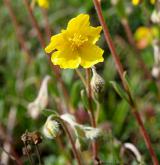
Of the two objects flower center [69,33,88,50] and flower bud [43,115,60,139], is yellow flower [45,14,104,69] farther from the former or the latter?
flower bud [43,115,60,139]

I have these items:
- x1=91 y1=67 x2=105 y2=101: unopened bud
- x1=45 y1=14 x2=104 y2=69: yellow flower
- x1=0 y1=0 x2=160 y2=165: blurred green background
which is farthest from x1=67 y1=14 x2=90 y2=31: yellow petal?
x1=0 y1=0 x2=160 y2=165: blurred green background

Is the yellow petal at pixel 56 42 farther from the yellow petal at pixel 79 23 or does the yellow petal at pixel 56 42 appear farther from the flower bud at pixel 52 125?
the flower bud at pixel 52 125

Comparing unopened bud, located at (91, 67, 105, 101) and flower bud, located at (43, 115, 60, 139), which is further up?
unopened bud, located at (91, 67, 105, 101)

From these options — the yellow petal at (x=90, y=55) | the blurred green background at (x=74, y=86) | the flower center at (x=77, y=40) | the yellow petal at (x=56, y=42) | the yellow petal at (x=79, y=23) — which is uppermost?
the yellow petal at (x=79, y=23)

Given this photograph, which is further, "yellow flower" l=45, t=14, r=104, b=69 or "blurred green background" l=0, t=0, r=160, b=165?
"blurred green background" l=0, t=0, r=160, b=165

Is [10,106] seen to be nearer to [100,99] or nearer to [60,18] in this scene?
[60,18]

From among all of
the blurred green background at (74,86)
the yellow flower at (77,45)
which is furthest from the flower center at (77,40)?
the blurred green background at (74,86)

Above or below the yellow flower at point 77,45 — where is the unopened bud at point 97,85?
below

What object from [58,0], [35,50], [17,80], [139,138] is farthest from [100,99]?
[58,0]
